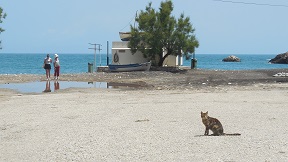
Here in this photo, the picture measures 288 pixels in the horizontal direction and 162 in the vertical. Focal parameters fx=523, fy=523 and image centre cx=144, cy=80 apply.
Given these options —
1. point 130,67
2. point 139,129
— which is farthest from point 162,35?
point 139,129

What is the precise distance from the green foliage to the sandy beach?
93.9ft

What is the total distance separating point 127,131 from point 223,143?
2.72m

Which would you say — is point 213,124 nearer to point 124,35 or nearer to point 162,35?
point 162,35

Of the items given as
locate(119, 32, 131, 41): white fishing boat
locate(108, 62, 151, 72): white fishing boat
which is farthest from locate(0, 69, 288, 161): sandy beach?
locate(119, 32, 131, 41): white fishing boat

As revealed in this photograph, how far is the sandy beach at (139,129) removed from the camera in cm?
A: 995

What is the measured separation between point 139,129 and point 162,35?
37.4 meters

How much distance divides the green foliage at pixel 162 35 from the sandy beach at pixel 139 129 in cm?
2863

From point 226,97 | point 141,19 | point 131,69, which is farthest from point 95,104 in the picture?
point 141,19

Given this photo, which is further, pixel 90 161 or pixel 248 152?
pixel 248 152

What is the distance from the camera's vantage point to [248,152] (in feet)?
32.8

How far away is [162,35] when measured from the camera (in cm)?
4994

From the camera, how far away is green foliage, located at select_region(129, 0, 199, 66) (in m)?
50.1

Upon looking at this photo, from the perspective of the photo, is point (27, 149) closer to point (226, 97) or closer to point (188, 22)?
point (226, 97)

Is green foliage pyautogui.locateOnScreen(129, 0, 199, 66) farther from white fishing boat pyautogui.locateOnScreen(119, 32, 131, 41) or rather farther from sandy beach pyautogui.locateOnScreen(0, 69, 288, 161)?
sandy beach pyautogui.locateOnScreen(0, 69, 288, 161)
